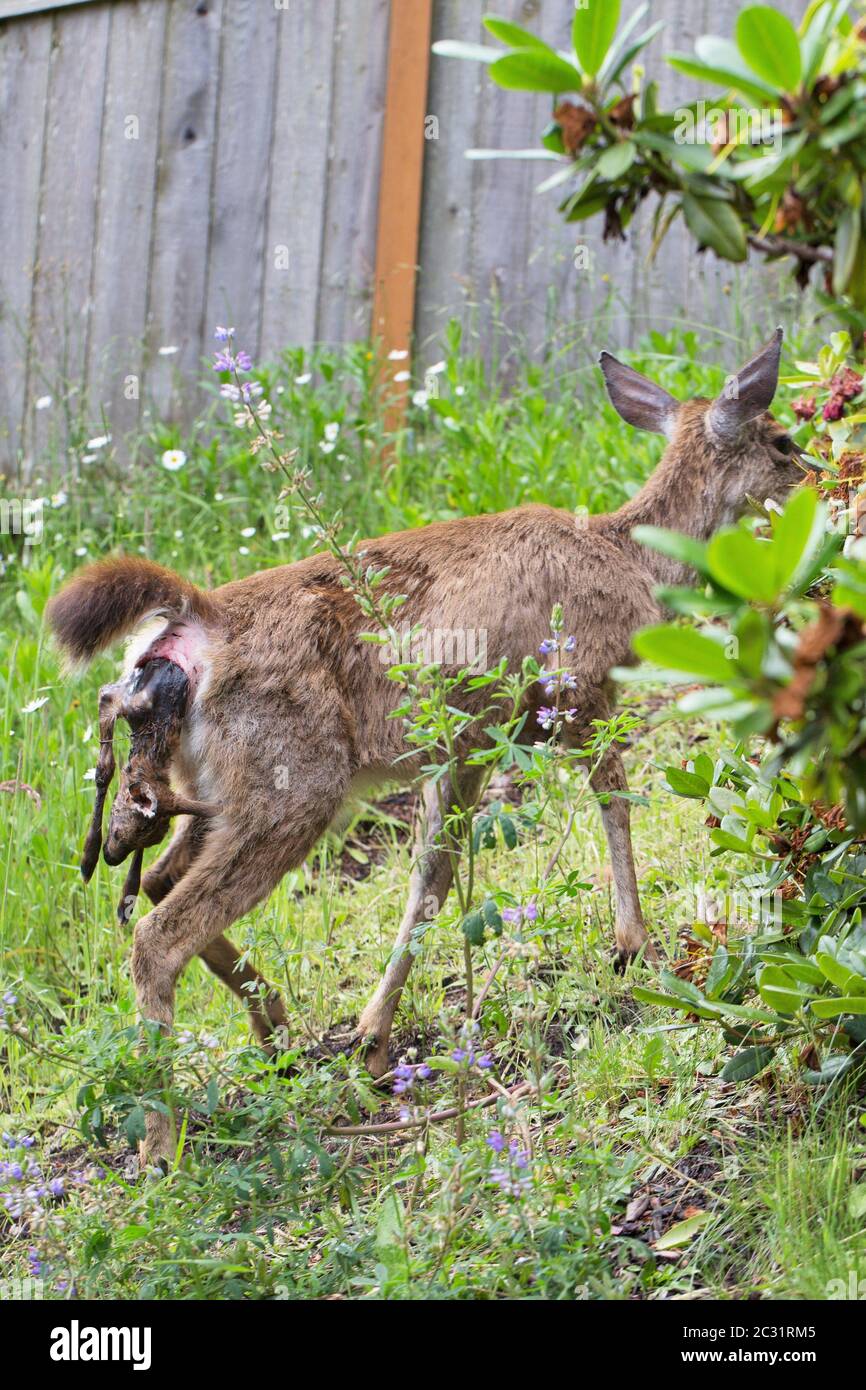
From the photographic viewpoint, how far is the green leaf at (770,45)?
191 cm

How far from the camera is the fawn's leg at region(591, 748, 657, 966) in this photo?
443 cm

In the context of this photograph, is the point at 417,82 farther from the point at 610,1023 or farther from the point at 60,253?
the point at 610,1023

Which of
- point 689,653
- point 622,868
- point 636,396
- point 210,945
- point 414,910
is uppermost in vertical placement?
point 636,396

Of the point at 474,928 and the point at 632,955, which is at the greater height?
the point at 474,928

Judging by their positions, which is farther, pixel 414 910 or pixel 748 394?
pixel 748 394

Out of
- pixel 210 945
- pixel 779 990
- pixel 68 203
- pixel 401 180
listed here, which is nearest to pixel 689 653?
pixel 779 990

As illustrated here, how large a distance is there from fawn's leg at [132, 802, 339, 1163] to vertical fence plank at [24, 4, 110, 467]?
4.93 meters

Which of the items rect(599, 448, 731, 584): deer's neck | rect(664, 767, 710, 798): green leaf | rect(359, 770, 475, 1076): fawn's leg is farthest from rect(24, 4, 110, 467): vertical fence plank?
rect(664, 767, 710, 798): green leaf

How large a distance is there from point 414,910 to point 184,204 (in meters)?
5.22

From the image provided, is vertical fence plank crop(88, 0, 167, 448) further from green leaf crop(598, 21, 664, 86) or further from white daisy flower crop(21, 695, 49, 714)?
green leaf crop(598, 21, 664, 86)

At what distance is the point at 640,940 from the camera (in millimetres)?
4422

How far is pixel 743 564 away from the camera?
5.66ft

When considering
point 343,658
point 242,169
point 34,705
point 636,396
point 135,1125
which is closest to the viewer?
point 135,1125

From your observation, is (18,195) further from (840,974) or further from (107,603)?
(840,974)
